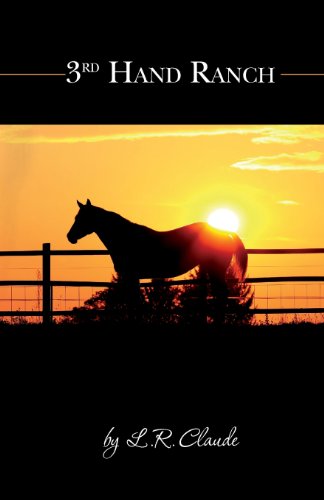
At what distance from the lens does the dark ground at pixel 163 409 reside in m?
4.36

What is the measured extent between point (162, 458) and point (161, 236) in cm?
783

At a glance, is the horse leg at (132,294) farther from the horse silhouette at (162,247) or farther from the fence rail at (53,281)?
the fence rail at (53,281)

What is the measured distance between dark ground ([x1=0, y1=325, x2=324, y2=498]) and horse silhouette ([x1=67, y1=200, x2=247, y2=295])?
5.29 meters

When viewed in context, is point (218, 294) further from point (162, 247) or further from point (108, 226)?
point (108, 226)

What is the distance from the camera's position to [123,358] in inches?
240

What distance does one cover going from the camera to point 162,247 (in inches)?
482

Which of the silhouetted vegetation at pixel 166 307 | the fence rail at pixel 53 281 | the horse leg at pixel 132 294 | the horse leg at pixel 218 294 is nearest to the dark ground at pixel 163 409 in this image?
the silhouetted vegetation at pixel 166 307

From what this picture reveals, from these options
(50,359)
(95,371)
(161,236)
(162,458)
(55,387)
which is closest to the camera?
(162,458)

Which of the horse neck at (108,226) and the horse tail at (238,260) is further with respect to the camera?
the horse tail at (238,260)

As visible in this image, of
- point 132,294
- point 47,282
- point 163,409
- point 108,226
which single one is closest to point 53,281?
point 47,282
